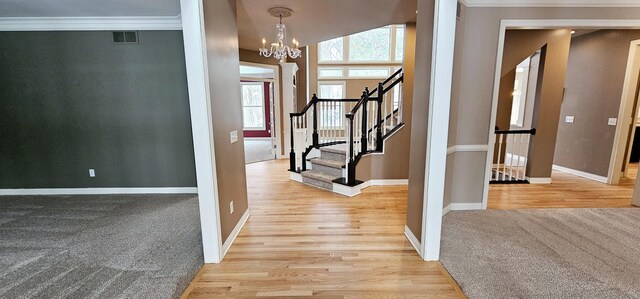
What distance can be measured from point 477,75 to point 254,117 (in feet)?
27.5

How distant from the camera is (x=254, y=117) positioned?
33.4 ft

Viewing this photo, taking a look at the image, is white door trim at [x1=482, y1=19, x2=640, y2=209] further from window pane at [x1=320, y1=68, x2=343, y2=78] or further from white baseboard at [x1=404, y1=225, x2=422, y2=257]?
window pane at [x1=320, y1=68, x2=343, y2=78]

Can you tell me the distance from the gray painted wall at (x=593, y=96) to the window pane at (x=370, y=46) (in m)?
4.60

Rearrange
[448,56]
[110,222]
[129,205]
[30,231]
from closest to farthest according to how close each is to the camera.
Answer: [448,56] < [30,231] < [110,222] < [129,205]

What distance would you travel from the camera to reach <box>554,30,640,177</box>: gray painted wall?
421cm

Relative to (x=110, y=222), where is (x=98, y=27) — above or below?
above

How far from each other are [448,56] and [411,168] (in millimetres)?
1053

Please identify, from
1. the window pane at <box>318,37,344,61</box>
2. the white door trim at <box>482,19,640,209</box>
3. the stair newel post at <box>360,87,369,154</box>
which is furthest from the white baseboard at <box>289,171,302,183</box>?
the window pane at <box>318,37,344,61</box>

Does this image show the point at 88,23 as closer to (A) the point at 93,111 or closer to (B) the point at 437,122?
(A) the point at 93,111

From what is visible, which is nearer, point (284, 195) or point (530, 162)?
point (284, 195)

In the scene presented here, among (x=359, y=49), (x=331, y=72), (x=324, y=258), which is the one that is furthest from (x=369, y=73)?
(x=324, y=258)

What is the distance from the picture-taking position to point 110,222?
2.96 m

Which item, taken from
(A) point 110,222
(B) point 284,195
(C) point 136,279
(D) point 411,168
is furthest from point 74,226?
(D) point 411,168

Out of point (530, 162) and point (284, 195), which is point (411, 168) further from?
point (530, 162)
